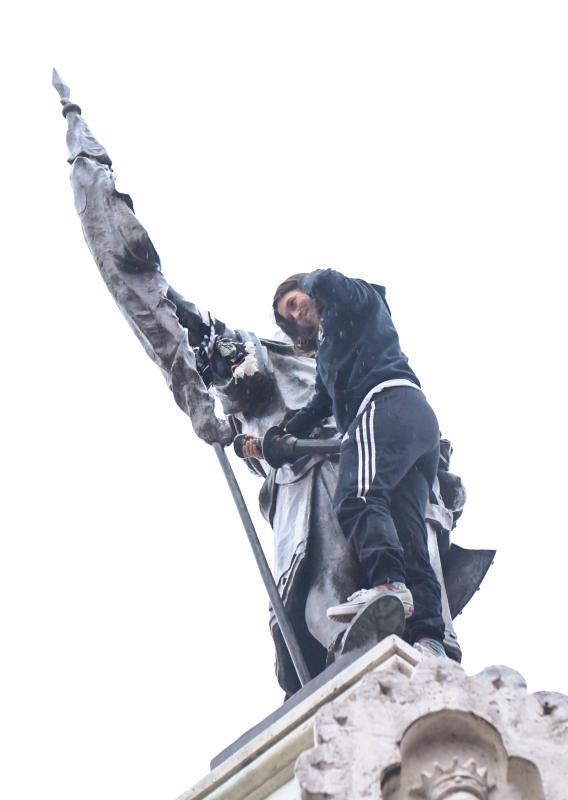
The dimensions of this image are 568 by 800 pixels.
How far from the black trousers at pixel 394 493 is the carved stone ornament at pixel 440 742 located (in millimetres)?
2241

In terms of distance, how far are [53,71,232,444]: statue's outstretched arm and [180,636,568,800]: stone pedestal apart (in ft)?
11.3

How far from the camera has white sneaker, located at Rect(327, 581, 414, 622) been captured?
767cm

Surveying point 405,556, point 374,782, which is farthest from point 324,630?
point 374,782

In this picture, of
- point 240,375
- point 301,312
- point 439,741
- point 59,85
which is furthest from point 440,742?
point 59,85

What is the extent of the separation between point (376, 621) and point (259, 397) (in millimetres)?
2703

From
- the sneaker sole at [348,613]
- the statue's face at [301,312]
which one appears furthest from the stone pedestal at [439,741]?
the statue's face at [301,312]

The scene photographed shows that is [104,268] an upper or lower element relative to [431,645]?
upper

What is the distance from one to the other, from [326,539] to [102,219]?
213 cm

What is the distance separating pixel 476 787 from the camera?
17.3 feet

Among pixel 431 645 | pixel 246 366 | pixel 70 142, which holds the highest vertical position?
pixel 70 142

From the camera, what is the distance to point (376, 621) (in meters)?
7.32

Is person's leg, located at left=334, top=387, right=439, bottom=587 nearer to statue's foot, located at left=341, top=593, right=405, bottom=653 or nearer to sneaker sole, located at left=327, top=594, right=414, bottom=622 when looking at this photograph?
sneaker sole, located at left=327, top=594, right=414, bottom=622

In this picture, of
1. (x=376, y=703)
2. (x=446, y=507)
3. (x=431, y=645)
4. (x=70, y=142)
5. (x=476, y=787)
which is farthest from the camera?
(x=70, y=142)

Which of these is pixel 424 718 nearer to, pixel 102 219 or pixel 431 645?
pixel 431 645
